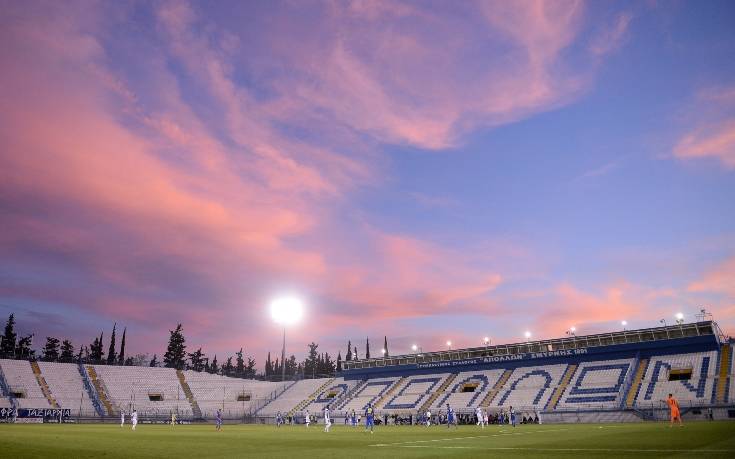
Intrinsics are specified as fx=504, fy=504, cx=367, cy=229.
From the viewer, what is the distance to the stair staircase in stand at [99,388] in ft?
236

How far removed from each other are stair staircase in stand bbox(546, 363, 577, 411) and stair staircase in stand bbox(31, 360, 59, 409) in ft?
206

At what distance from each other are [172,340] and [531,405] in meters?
96.9

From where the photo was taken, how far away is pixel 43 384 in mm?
71938

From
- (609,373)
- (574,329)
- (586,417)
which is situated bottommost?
(586,417)

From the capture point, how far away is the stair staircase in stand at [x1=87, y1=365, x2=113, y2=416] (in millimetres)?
71800

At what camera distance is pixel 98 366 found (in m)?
82.2

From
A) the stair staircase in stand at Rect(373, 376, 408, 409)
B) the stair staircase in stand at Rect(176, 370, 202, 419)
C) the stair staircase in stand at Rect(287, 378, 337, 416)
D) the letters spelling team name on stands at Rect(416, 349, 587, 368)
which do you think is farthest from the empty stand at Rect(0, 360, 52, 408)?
the letters spelling team name on stands at Rect(416, 349, 587, 368)

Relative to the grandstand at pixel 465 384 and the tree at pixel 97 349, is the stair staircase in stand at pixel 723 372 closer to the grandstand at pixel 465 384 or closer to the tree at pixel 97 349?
the grandstand at pixel 465 384

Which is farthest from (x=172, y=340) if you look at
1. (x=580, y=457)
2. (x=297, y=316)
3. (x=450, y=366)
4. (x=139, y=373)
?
(x=580, y=457)

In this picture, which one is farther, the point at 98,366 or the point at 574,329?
the point at 98,366

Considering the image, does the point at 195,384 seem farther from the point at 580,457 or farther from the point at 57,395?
the point at 580,457

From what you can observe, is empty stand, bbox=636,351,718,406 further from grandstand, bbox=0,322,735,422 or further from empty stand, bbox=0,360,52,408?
empty stand, bbox=0,360,52,408

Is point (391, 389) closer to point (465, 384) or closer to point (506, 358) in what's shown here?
point (465, 384)

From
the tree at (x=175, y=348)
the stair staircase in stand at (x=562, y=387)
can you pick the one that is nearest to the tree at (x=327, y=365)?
the tree at (x=175, y=348)
